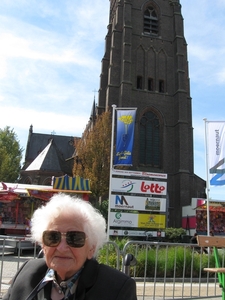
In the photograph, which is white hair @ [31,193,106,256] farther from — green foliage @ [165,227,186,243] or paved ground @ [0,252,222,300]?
green foliage @ [165,227,186,243]

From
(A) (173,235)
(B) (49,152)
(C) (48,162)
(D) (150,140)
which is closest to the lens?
(A) (173,235)

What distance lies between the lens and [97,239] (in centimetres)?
219

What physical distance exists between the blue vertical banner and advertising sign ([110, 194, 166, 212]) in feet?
4.84

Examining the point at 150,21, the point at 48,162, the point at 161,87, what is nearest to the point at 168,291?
the point at 161,87

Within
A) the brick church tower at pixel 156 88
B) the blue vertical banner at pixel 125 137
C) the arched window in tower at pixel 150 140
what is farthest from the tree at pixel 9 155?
the blue vertical banner at pixel 125 137

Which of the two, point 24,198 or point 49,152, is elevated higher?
point 49,152

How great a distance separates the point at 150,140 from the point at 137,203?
17936mm

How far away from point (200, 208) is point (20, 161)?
26.6 meters

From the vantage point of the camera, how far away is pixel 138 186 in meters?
13.5

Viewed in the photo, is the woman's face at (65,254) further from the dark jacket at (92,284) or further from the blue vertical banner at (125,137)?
the blue vertical banner at (125,137)

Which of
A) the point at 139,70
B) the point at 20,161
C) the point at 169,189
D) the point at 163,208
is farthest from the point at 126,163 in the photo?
the point at 20,161

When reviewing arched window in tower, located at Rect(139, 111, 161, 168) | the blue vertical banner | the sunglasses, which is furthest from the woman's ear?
arched window in tower, located at Rect(139, 111, 161, 168)

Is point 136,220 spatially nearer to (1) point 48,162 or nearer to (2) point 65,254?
(2) point 65,254

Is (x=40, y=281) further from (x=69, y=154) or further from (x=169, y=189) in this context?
(x=69, y=154)
